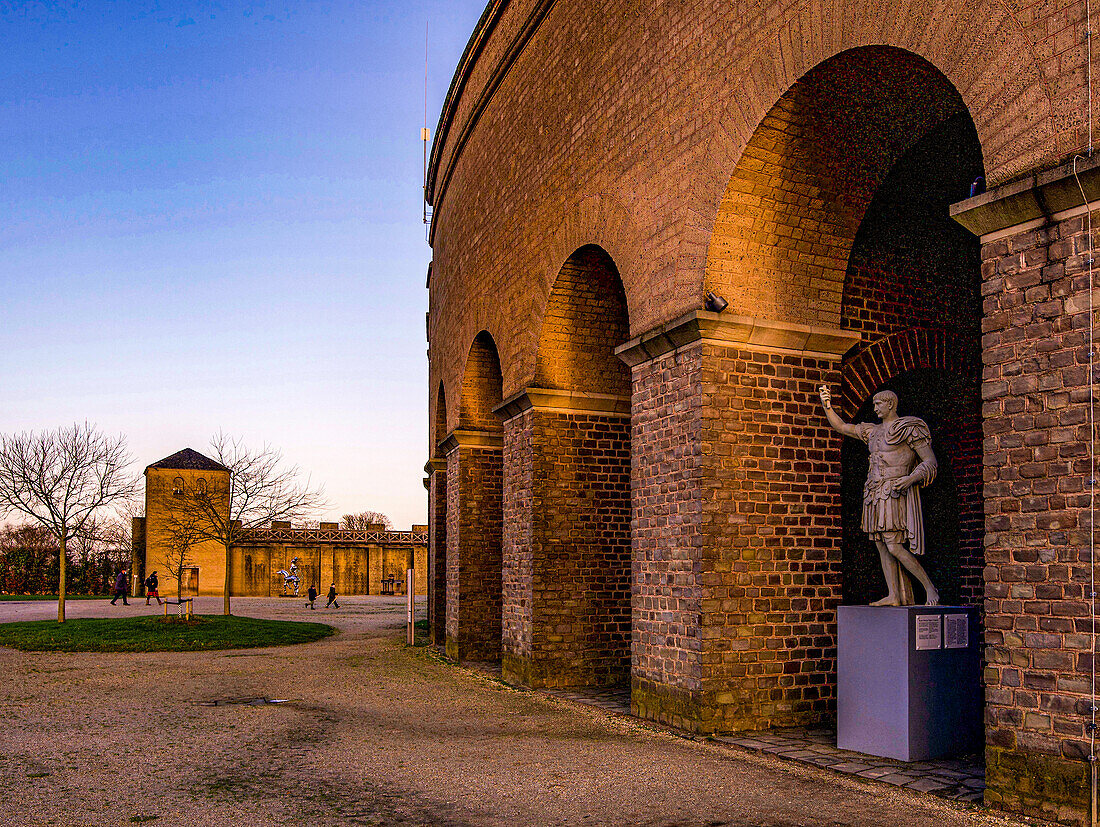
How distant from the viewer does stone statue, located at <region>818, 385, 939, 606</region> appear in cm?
666

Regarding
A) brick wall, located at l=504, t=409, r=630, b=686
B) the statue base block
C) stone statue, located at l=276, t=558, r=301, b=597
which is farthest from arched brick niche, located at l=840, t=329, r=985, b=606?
stone statue, located at l=276, t=558, r=301, b=597

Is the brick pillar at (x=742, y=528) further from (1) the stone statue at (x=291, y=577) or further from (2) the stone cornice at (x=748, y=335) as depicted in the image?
(1) the stone statue at (x=291, y=577)

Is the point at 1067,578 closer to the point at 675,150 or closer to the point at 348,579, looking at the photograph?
the point at 675,150

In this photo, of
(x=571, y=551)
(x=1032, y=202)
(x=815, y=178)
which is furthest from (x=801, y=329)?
(x=571, y=551)

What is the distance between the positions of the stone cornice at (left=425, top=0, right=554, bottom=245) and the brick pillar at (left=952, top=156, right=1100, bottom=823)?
7864 millimetres

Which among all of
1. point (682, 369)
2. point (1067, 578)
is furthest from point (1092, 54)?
point (682, 369)

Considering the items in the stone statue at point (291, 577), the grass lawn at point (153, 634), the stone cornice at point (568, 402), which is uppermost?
the stone cornice at point (568, 402)

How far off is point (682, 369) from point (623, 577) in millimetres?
3997

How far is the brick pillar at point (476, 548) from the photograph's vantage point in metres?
14.5

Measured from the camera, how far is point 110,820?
17.4 feet

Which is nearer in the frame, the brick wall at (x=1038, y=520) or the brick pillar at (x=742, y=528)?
the brick wall at (x=1038, y=520)

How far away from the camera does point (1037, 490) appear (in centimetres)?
497

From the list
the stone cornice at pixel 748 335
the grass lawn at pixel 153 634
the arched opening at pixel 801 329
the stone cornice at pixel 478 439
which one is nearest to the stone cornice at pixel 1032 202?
the arched opening at pixel 801 329

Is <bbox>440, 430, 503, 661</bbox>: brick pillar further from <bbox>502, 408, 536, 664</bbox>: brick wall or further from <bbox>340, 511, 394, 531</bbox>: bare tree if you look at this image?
<bbox>340, 511, 394, 531</bbox>: bare tree
